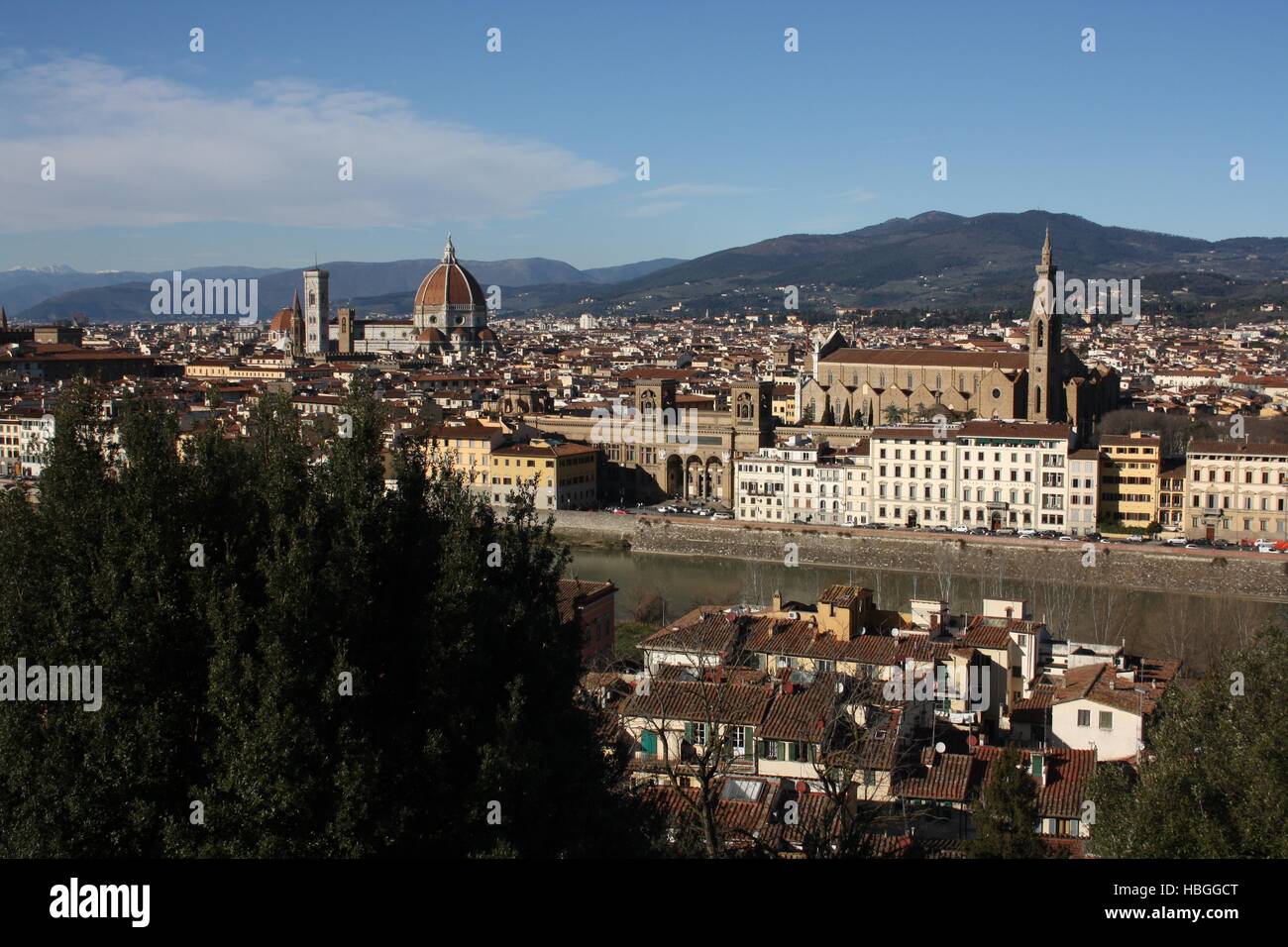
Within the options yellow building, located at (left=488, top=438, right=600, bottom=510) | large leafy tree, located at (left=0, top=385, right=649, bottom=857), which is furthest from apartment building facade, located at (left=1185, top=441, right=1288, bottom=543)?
large leafy tree, located at (left=0, top=385, right=649, bottom=857)

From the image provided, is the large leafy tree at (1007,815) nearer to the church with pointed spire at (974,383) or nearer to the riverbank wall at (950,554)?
the riverbank wall at (950,554)

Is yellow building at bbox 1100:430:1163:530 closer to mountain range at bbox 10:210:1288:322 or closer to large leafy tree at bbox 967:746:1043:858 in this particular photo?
large leafy tree at bbox 967:746:1043:858

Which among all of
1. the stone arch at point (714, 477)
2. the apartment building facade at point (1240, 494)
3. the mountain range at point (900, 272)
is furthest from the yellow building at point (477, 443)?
the mountain range at point (900, 272)

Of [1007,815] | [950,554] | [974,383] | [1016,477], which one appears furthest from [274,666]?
[974,383]

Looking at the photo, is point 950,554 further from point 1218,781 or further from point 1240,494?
point 1218,781
